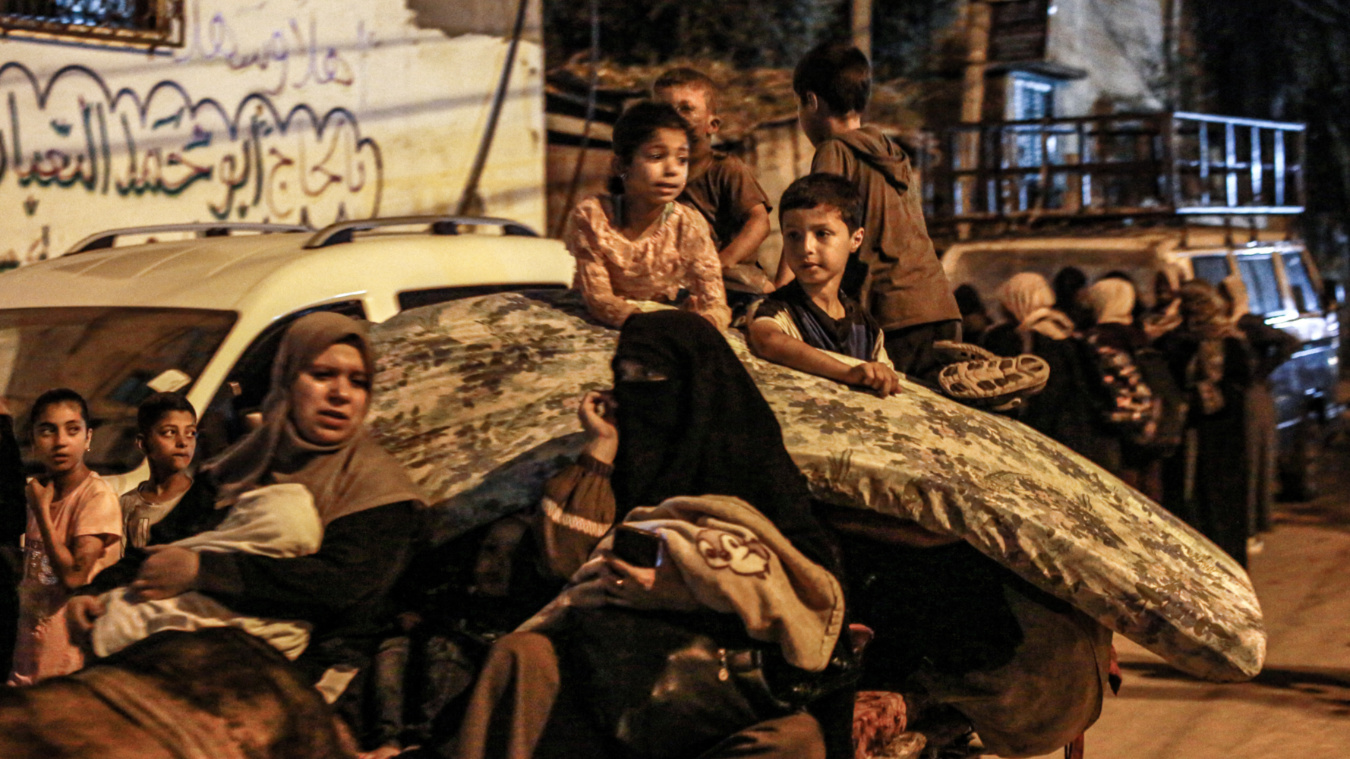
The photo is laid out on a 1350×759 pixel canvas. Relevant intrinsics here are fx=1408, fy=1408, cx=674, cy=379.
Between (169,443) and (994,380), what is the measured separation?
1938 mm

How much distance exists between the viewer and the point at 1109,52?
2322 centimetres

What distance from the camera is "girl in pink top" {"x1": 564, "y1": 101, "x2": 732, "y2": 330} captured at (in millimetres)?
3256

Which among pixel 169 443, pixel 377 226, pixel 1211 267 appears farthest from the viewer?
pixel 1211 267

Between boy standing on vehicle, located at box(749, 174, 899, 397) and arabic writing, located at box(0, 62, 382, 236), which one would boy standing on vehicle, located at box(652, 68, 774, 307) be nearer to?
boy standing on vehicle, located at box(749, 174, 899, 397)

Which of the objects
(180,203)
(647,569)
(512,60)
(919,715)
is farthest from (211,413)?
(512,60)

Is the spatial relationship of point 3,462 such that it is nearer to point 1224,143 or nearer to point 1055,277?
point 1055,277

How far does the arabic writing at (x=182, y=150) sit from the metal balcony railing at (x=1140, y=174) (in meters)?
4.73

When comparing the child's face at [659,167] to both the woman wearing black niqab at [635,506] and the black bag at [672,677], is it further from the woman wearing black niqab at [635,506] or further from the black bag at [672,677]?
the black bag at [672,677]

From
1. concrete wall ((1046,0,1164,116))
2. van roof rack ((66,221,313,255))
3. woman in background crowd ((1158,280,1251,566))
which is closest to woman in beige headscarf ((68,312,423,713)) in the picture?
van roof rack ((66,221,313,255))

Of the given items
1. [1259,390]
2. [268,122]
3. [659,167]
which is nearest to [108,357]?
[659,167]

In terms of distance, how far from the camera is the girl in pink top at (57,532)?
2988 mm

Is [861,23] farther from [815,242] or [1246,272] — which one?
[815,242]

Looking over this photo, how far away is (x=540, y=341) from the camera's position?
128 inches

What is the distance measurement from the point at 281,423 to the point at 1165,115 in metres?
9.53
